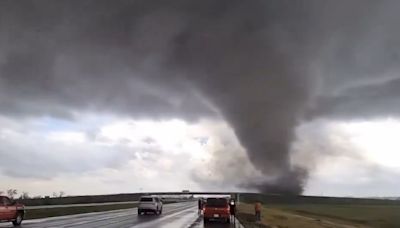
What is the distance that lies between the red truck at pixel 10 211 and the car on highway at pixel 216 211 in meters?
17.4

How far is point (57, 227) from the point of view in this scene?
35.5 m

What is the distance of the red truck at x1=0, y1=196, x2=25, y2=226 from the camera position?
127ft

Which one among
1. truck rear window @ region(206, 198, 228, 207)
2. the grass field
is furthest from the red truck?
the grass field

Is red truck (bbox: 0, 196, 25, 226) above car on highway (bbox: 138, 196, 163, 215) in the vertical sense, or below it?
below

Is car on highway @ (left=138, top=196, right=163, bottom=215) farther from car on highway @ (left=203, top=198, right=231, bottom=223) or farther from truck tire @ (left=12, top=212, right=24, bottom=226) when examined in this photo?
truck tire @ (left=12, top=212, right=24, bottom=226)

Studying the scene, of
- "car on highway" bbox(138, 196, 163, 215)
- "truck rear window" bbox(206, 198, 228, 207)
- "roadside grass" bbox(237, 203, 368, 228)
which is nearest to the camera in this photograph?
"roadside grass" bbox(237, 203, 368, 228)

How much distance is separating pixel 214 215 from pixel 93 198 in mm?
127347

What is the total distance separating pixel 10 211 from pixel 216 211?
1935 centimetres

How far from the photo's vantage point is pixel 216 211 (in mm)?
50312

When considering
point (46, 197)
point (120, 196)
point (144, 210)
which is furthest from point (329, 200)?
point (144, 210)

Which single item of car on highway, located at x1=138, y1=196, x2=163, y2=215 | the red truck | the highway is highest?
car on highway, located at x1=138, y1=196, x2=163, y2=215

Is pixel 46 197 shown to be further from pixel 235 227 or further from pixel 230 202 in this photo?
pixel 235 227

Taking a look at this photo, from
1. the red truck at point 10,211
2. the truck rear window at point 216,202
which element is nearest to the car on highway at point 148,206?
the truck rear window at point 216,202

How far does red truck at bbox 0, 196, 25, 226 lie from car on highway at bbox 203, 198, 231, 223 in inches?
683
